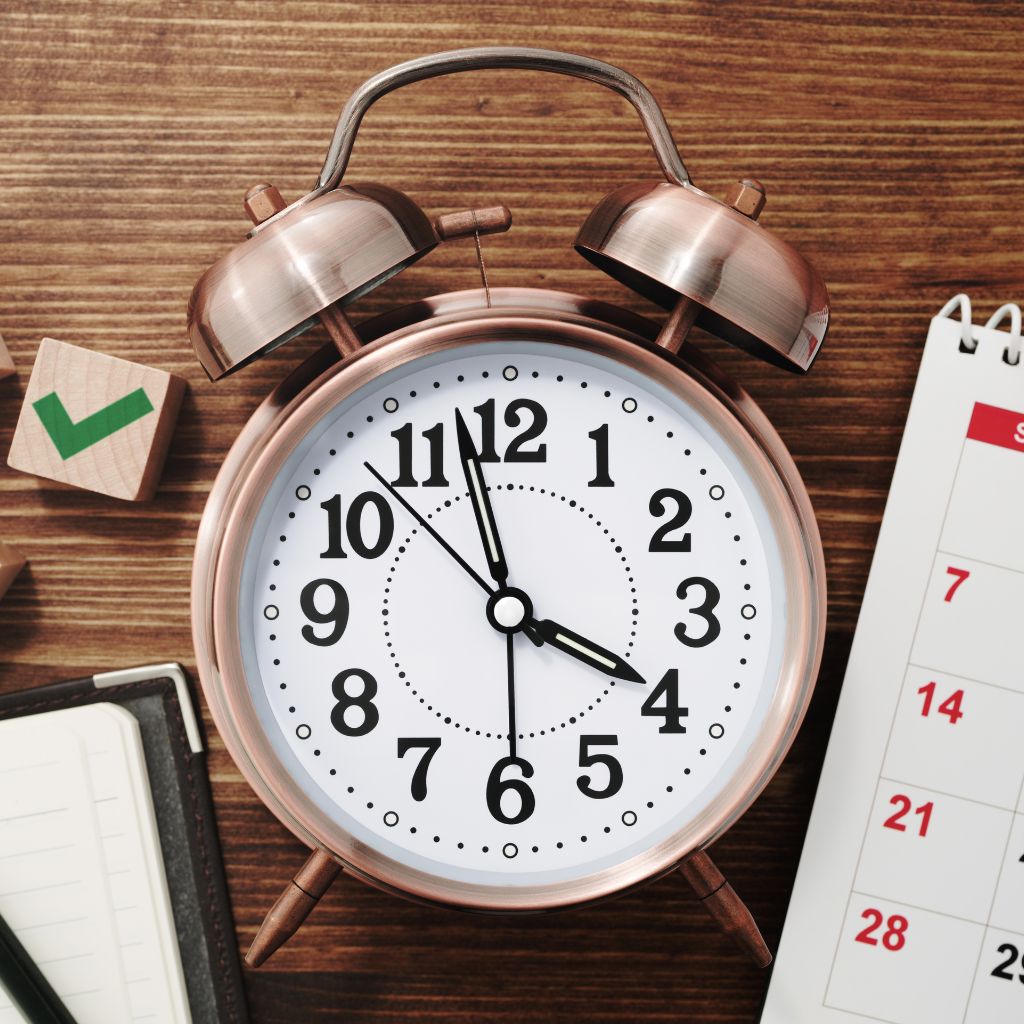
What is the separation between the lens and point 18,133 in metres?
0.81

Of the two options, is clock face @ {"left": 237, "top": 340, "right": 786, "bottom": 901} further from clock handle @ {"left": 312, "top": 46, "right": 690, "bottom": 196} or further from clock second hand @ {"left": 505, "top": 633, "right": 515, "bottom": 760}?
clock handle @ {"left": 312, "top": 46, "right": 690, "bottom": 196}

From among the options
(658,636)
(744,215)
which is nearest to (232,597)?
(658,636)

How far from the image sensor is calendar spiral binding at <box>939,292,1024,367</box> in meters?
0.78

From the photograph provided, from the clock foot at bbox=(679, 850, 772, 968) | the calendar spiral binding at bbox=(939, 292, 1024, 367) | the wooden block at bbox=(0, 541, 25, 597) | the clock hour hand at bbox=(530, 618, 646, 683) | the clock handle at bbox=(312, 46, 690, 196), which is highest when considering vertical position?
the clock handle at bbox=(312, 46, 690, 196)

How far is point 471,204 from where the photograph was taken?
0.81 metres

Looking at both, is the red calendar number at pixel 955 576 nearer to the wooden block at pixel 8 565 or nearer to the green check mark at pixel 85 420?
the green check mark at pixel 85 420

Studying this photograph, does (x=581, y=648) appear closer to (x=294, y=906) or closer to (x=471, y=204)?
(x=294, y=906)

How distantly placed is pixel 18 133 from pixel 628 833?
82cm

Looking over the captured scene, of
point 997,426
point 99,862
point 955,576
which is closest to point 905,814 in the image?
point 955,576

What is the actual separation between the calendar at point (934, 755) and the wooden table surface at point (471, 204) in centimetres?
4

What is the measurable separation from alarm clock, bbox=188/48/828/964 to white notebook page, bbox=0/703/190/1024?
7.1 inches

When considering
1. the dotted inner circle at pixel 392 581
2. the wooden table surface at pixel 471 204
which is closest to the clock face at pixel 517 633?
the dotted inner circle at pixel 392 581

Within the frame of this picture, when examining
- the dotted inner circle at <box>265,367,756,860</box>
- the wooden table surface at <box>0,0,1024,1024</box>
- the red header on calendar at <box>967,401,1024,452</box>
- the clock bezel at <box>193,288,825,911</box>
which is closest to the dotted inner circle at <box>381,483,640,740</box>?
the dotted inner circle at <box>265,367,756,860</box>

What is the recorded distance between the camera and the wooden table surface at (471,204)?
31.7 inches
